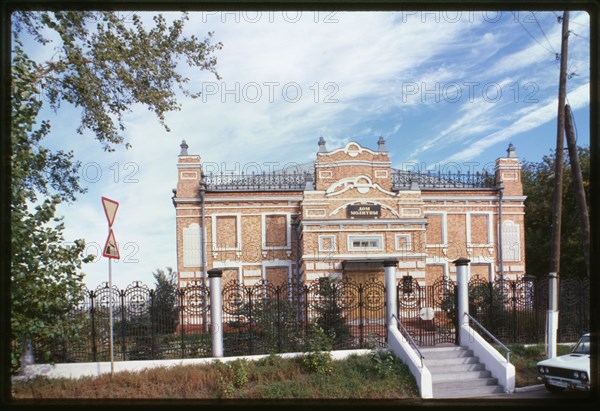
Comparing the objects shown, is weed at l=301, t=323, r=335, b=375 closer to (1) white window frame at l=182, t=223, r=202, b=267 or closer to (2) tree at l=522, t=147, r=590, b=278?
(1) white window frame at l=182, t=223, r=202, b=267

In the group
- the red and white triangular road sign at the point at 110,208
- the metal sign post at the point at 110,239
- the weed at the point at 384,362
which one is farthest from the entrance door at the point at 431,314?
the red and white triangular road sign at the point at 110,208

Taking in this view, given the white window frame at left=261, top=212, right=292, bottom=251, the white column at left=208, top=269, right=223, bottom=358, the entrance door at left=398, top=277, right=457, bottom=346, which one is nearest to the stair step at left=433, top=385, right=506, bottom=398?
the entrance door at left=398, top=277, right=457, bottom=346

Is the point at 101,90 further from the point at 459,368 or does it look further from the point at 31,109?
the point at 459,368

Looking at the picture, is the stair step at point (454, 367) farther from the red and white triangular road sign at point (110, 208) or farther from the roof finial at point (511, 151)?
the roof finial at point (511, 151)

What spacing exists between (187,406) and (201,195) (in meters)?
11.2

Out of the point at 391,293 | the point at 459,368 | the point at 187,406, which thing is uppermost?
the point at 391,293

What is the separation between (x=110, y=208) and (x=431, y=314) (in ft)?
20.3

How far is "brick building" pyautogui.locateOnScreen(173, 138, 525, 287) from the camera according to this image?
1577cm

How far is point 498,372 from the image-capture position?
8406 mm

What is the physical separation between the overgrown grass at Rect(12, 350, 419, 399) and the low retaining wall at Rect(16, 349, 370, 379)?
14 cm

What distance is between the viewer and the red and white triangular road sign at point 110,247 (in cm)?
750

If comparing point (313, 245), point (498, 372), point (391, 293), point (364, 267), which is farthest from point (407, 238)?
point (498, 372)

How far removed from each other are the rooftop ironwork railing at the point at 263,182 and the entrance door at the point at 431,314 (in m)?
6.95

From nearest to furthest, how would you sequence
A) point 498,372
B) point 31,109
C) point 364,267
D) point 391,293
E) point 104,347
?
point 31,109
point 498,372
point 104,347
point 391,293
point 364,267
